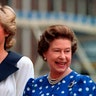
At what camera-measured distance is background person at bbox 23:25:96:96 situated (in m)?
4.02

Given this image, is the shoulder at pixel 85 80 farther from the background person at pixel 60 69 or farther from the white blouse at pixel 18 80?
the white blouse at pixel 18 80

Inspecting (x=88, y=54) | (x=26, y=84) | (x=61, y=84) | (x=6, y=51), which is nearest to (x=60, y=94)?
(x=61, y=84)

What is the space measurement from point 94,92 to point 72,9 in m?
24.6

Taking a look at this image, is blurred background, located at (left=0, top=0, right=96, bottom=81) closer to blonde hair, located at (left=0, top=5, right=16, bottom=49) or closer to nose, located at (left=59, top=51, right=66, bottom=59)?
blonde hair, located at (left=0, top=5, right=16, bottom=49)

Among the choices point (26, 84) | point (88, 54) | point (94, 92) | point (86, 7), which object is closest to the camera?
point (94, 92)

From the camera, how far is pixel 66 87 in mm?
4074

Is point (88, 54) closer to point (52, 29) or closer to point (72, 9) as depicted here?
point (72, 9)

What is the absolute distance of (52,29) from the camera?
4.18 m

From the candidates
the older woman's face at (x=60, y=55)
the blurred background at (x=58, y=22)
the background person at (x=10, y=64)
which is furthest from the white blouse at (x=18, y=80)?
the blurred background at (x=58, y=22)

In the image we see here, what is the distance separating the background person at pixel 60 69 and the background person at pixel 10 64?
239 mm

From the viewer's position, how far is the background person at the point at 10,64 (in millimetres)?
4457

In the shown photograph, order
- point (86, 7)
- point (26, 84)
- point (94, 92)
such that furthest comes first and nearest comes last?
point (86, 7) → point (26, 84) → point (94, 92)

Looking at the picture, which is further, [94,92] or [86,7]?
[86,7]

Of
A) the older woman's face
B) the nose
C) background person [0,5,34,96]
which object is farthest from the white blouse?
the nose
